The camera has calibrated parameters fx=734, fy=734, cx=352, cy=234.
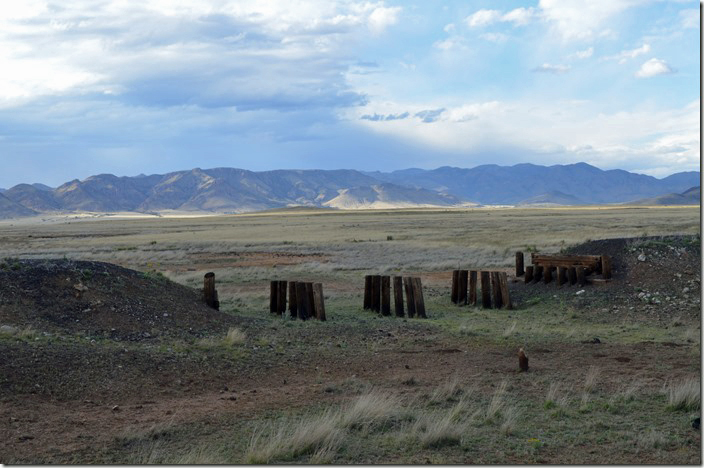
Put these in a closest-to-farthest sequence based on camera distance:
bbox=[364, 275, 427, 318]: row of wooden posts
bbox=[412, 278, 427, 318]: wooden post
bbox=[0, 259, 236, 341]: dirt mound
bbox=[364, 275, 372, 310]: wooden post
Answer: bbox=[0, 259, 236, 341]: dirt mound < bbox=[412, 278, 427, 318]: wooden post < bbox=[364, 275, 427, 318]: row of wooden posts < bbox=[364, 275, 372, 310]: wooden post

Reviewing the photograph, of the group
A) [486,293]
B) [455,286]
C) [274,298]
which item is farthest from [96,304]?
[455,286]

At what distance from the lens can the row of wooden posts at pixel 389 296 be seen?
60.8 feet

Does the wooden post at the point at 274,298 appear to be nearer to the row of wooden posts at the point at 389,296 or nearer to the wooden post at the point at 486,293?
the row of wooden posts at the point at 389,296

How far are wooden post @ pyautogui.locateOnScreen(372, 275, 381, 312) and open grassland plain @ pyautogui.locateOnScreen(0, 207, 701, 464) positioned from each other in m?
0.37

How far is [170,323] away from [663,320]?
10.9 metres

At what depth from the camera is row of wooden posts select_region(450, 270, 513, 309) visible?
64.4 ft

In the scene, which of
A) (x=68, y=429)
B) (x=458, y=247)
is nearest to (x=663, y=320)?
(x=68, y=429)

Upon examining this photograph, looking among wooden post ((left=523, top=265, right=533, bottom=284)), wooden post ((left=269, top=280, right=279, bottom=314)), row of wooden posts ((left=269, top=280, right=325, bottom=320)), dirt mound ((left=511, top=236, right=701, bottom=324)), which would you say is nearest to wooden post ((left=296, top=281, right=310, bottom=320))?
row of wooden posts ((left=269, top=280, right=325, bottom=320))

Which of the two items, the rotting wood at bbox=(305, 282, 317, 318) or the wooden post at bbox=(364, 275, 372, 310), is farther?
the wooden post at bbox=(364, 275, 372, 310)

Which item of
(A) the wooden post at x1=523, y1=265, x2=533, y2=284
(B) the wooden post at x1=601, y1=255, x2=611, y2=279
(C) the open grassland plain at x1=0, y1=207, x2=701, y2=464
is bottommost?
(C) the open grassland plain at x1=0, y1=207, x2=701, y2=464

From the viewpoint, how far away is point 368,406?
8.93 metres

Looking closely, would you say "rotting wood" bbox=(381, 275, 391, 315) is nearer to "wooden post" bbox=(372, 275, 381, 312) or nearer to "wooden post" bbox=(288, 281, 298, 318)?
"wooden post" bbox=(372, 275, 381, 312)

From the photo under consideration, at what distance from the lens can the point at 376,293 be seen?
19.2 m

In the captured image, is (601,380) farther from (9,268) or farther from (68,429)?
(9,268)
